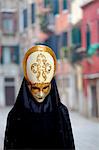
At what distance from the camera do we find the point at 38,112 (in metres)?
2.07

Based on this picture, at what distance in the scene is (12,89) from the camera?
1711 centimetres

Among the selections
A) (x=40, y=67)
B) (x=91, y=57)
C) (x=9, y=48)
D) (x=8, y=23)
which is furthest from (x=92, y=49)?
(x=40, y=67)

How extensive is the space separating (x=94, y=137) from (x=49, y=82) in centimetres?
699

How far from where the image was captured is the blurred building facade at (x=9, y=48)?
675 inches

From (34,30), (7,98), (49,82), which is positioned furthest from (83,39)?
(49,82)

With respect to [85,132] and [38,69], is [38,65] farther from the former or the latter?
[85,132]

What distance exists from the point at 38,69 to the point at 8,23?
15.7m

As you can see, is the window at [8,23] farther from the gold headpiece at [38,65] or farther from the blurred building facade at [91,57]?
the gold headpiece at [38,65]

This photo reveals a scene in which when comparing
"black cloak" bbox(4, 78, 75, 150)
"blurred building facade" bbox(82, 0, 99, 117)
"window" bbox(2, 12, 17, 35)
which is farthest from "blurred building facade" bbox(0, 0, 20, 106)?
"black cloak" bbox(4, 78, 75, 150)

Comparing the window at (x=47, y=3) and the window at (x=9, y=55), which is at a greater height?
the window at (x=47, y=3)

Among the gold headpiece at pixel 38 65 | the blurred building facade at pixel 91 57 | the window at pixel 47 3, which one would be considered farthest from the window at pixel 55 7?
the gold headpiece at pixel 38 65

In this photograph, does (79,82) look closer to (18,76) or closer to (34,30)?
(34,30)

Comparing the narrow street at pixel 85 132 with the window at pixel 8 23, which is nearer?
the narrow street at pixel 85 132

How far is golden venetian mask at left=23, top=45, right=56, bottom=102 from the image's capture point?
82.3 inches
